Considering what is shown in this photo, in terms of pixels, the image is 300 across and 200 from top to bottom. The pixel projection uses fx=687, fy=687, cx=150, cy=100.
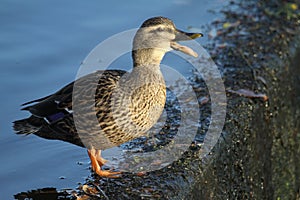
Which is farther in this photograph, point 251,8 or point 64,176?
point 251,8

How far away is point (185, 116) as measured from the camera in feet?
17.1

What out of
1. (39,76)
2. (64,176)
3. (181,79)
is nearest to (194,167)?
(64,176)

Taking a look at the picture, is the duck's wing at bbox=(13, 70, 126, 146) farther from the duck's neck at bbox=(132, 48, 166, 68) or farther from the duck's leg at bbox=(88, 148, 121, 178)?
the duck's neck at bbox=(132, 48, 166, 68)

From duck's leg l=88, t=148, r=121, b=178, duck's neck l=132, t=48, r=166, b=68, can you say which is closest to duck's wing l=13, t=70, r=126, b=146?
duck's leg l=88, t=148, r=121, b=178

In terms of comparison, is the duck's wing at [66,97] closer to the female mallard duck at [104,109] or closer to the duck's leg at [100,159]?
the female mallard duck at [104,109]

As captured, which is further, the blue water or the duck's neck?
the duck's neck

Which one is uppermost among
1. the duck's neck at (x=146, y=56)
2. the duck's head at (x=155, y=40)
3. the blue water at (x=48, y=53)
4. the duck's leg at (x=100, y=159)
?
the duck's head at (x=155, y=40)

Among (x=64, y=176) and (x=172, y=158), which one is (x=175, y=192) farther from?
(x=64, y=176)

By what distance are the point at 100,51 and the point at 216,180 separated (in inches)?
89.0

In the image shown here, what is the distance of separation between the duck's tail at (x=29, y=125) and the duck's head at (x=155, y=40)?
87cm

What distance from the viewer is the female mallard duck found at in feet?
15.5

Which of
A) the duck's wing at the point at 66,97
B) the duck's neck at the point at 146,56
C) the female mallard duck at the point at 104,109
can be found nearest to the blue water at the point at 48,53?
the female mallard duck at the point at 104,109

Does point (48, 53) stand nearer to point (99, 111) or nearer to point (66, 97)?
point (66, 97)

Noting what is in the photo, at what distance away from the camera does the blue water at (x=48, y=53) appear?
4.80 meters
